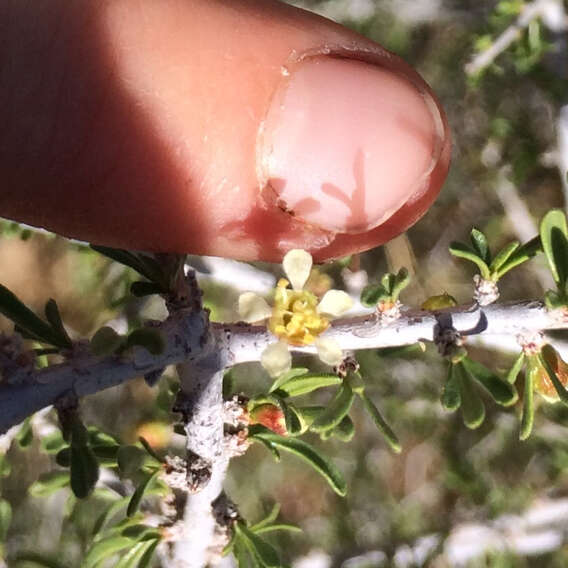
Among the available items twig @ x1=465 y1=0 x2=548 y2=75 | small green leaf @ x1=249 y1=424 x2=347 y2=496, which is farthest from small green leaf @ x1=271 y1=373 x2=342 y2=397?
twig @ x1=465 y1=0 x2=548 y2=75

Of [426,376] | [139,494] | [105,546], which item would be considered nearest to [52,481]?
[105,546]

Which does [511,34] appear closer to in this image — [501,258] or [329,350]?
[501,258]

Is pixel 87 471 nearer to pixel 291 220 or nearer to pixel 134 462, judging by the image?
pixel 134 462

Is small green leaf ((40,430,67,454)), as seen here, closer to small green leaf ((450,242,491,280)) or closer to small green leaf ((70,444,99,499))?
small green leaf ((70,444,99,499))

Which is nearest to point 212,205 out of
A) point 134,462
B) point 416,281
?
point 134,462

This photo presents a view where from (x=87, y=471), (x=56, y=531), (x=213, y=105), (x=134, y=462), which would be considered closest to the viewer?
(x=87, y=471)
